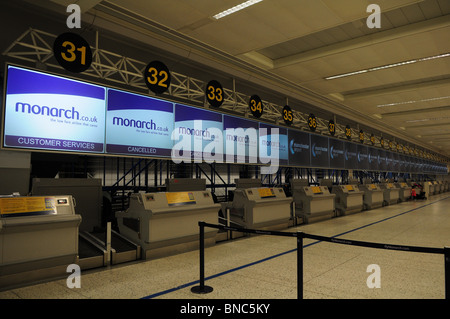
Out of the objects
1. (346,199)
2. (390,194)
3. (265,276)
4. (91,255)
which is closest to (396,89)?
(346,199)

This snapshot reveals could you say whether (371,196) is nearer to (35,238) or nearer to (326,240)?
(326,240)

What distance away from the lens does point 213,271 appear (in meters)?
4.20

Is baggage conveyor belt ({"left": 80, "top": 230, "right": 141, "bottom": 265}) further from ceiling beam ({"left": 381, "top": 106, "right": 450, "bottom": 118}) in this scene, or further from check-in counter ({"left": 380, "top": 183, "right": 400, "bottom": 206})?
ceiling beam ({"left": 381, "top": 106, "right": 450, "bottom": 118})

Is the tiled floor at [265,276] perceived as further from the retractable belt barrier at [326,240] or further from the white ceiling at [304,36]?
the white ceiling at [304,36]

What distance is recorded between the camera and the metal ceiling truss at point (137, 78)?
5.48 meters

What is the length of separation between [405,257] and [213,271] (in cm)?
309

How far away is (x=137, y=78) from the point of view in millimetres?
8531

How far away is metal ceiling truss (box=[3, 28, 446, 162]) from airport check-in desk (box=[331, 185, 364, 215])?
2772 millimetres

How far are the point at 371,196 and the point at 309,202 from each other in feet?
17.9

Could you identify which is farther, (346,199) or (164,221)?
(346,199)

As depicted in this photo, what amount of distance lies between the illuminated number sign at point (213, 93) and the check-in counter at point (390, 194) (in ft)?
34.6

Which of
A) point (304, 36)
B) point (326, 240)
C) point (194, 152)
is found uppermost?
point (304, 36)

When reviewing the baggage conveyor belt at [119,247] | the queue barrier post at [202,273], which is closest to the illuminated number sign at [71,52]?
the baggage conveyor belt at [119,247]
